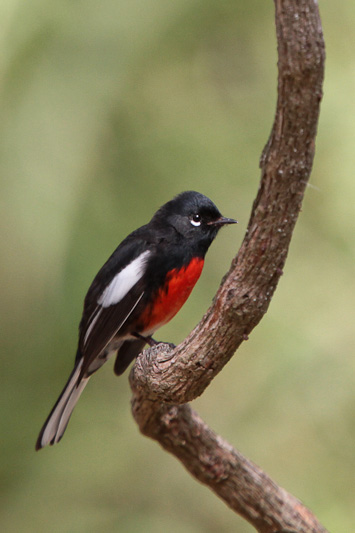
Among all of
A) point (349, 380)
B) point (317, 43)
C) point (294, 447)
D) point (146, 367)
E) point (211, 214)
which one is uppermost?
point (317, 43)

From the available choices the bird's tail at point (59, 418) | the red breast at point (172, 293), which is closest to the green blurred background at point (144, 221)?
the bird's tail at point (59, 418)

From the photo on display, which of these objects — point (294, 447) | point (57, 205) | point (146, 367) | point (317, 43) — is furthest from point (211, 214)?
point (294, 447)

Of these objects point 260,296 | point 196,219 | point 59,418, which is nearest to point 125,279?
point 196,219

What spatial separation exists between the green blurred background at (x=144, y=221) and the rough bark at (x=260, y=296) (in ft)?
3.05

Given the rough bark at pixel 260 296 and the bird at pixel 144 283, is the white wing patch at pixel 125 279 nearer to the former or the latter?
the bird at pixel 144 283

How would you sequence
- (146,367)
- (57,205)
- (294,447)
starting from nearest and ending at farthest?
1. (146,367)
2. (57,205)
3. (294,447)

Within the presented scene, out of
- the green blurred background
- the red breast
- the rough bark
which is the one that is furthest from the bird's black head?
the green blurred background

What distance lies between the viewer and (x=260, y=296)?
1814 mm

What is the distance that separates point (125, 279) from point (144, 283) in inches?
3.2

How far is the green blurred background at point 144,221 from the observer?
147 inches

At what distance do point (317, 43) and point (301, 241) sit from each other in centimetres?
264

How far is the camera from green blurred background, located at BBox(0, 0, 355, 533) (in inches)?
147

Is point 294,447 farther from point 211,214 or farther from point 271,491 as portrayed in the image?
point 211,214

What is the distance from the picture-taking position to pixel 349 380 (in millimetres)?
3729
